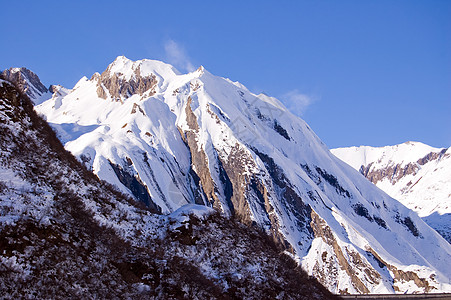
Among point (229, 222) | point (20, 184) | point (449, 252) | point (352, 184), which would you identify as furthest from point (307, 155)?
point (20, 184)

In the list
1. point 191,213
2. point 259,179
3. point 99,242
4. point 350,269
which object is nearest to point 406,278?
point 350,269

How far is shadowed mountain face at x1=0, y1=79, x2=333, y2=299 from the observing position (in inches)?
779

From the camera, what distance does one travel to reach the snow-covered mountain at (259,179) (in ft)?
405

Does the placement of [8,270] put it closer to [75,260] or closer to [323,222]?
[75,260]

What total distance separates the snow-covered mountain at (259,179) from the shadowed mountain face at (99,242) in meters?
74.5

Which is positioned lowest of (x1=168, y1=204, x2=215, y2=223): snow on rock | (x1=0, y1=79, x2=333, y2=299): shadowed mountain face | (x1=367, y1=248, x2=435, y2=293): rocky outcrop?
(x1=0, y1=79, x2=333, y2=299): shadowed mountain face

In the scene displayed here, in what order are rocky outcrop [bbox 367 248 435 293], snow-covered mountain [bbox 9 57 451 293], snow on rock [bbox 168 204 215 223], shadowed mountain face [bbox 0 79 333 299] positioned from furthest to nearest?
snow-covered mountain [bbox 9 57 451 293]
rocky outcrop [bbox 367 248 435 293]
snow on rock [bbox 168 204 215 223]
shadowed mountain face [bbox 0 79 333 299]

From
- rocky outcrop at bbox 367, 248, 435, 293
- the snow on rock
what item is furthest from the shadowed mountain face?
rocky outcrop at bbox 367, 248, 435, 293

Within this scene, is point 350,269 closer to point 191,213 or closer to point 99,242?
point 191,213

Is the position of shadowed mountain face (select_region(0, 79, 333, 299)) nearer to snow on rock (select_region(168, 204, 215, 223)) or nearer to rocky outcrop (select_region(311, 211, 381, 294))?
snow on rock (select_region(168, 204, 215, 223))

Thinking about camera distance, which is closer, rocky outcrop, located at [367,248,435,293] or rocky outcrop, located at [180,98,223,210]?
rocky outcrop, located at [367,248,435,293]

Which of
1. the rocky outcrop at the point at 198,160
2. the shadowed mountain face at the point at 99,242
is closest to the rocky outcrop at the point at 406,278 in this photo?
the rocky outcrop at the point at 198,160

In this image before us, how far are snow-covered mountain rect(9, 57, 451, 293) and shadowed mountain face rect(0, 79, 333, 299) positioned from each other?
244 ft

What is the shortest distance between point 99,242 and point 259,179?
12055 centimetres
